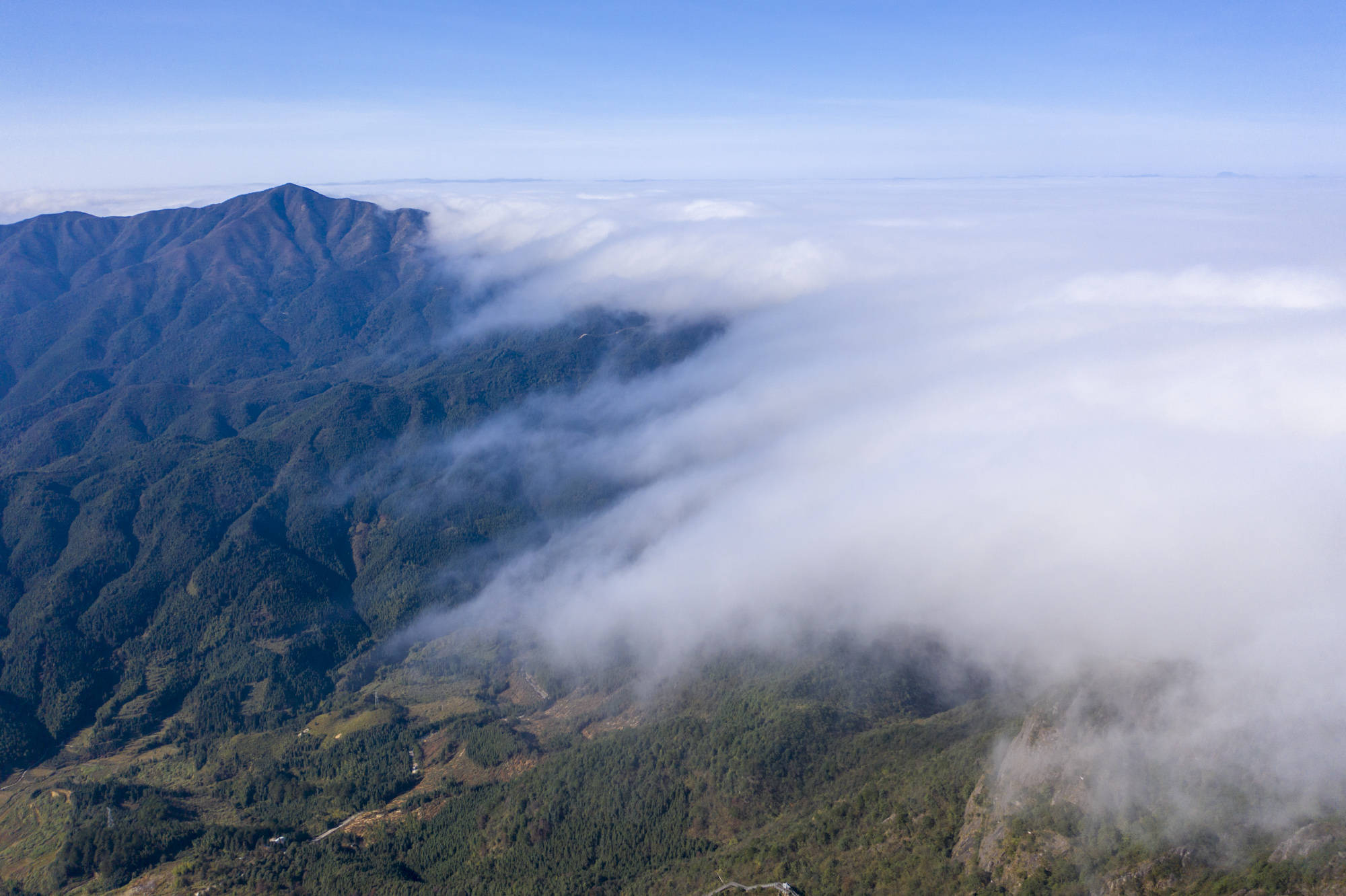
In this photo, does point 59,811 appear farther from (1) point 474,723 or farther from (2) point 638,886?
(2) point 638,886

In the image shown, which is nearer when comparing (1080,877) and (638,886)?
(1080,877)

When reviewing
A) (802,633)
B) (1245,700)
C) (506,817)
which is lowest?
(506,817)

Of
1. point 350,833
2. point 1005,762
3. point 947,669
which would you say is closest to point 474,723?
point 350,833

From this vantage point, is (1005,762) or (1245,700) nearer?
(1245,700)

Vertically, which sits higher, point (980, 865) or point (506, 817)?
point (980, 865)

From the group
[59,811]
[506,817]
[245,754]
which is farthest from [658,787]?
[59,811]

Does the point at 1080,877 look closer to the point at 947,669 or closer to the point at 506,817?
the point at 947,669

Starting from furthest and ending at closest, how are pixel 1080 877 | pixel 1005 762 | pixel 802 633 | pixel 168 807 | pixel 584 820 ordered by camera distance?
pixel 802 633, pixel 168 807, pixel 584 820, pixel 1005 762, pixel 1080 877

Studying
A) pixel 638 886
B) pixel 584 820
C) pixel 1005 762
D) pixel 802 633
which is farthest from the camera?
pixel 802 633

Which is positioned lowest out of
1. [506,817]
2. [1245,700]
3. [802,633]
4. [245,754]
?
[245,754]
